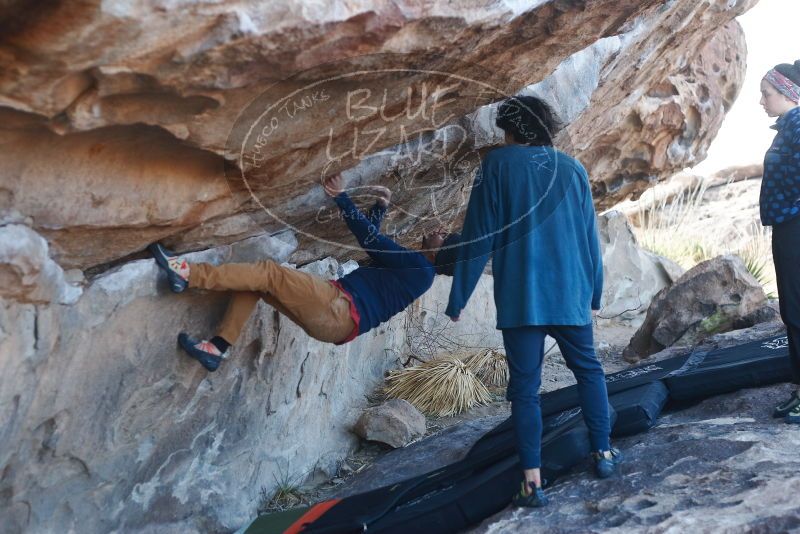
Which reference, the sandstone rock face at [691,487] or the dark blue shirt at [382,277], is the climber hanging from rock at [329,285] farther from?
the sandstone rock face at [691,487]

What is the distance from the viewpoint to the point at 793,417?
13.1ft

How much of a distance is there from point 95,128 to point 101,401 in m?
1.28

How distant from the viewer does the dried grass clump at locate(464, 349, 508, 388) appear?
7070 mm

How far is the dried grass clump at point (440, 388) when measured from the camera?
21.3 feet

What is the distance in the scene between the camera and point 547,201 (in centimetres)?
358

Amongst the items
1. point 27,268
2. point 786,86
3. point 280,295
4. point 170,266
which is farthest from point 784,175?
point 27,268

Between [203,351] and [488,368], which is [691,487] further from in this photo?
[488,368]

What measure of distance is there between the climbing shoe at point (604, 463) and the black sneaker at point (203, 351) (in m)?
1.77

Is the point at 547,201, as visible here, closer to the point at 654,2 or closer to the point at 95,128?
the point at 654,2

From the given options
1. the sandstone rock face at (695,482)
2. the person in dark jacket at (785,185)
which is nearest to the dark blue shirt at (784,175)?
the person in dark jacket at (785,185)

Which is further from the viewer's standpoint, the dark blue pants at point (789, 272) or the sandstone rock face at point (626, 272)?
the sandstone rock face at point (626, 272)

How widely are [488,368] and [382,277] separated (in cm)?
299

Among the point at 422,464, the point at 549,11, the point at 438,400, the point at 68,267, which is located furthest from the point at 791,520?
the point at 438,400

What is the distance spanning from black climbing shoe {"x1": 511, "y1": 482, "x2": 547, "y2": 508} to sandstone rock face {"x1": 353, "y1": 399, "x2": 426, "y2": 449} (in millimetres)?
2043
